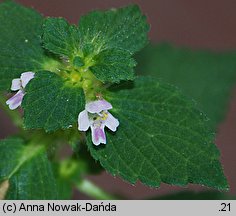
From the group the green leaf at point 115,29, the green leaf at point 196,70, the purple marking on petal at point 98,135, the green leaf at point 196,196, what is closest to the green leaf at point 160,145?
the purple marking on petal at point 98,135

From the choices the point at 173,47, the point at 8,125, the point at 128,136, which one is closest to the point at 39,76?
the point at 128,136

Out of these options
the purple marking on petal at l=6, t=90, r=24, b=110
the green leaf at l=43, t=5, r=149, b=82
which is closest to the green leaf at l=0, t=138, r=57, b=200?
the purple marking on petal at l=6, t=90, r=24, b=110

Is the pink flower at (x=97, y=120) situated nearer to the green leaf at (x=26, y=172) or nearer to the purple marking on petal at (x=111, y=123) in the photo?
the purple marking on petal at (x=111, y=123)

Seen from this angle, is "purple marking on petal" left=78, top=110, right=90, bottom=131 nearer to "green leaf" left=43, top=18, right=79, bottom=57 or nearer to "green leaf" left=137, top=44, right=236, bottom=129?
"green leaf" left=43, top=18, right=79, bottom=57

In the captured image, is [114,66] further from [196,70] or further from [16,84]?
[196,70]

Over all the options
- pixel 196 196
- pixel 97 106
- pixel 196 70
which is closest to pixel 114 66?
pixel 97 106

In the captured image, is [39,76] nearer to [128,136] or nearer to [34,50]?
[34,50]
